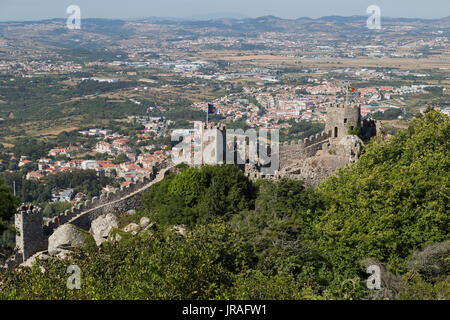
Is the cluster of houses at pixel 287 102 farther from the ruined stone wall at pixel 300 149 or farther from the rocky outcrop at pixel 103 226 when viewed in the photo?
the rocky outcrop at pixel 103 226

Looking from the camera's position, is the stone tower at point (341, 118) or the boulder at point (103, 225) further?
the stone tower at point (341, 118)

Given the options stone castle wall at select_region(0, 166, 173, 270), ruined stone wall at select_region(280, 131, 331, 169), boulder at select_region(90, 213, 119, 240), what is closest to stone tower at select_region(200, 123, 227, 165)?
stone castle wall at select_region(0, 166, 173, 270)

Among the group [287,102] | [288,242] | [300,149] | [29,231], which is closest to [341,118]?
[300,149]

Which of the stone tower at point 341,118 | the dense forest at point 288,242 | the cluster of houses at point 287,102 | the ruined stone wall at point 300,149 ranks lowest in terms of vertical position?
the cluster of houses at point 287,102

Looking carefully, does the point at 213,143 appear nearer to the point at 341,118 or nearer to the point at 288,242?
the point at 341,118

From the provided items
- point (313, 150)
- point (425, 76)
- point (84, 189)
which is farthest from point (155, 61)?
point (313, 150)

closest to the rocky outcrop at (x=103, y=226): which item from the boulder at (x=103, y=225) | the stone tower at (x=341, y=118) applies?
the boulder at (x=103, y=225)
